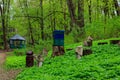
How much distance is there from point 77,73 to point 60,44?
811 cm

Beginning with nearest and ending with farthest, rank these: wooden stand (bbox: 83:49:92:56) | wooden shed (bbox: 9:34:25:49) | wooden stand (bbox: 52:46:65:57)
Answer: wooden stand (bbox: 83:49:92:56) < wooden stand (bbox: 52:46:65:57) < wooden shed (bbox: 9:34:25:49)

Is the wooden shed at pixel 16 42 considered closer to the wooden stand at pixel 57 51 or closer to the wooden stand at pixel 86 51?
the wooden stand at pixel 57 51

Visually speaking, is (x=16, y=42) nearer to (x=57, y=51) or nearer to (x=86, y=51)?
(x=57, y=51)

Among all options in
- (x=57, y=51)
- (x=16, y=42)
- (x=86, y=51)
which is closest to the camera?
(x=86, y=51)

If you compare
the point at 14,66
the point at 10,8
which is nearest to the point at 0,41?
the point at 10,8

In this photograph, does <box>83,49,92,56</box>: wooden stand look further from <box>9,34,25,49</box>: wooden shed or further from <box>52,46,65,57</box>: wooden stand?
<box>9,34,25,49</box>: wooden shed

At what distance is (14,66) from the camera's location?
19484 millimetres

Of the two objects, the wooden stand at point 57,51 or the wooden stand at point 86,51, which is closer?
the wooden stand at point 86,51

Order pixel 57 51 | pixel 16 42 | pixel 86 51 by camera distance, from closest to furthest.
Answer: pixel 86 51
pixel 57 51
pixel 16 42

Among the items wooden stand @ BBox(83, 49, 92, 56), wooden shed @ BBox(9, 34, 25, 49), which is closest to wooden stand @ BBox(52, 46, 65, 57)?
wooden stand @ BBox(83, 49, 92, 56)

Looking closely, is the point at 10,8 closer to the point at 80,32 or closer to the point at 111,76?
the point at 80,32

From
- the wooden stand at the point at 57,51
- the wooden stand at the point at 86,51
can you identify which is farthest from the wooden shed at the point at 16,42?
the wooden stand at the point at 86,51

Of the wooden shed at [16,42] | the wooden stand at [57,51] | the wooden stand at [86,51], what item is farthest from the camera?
the wooden shed at [16,42]

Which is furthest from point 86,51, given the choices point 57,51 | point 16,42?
point 16,42
